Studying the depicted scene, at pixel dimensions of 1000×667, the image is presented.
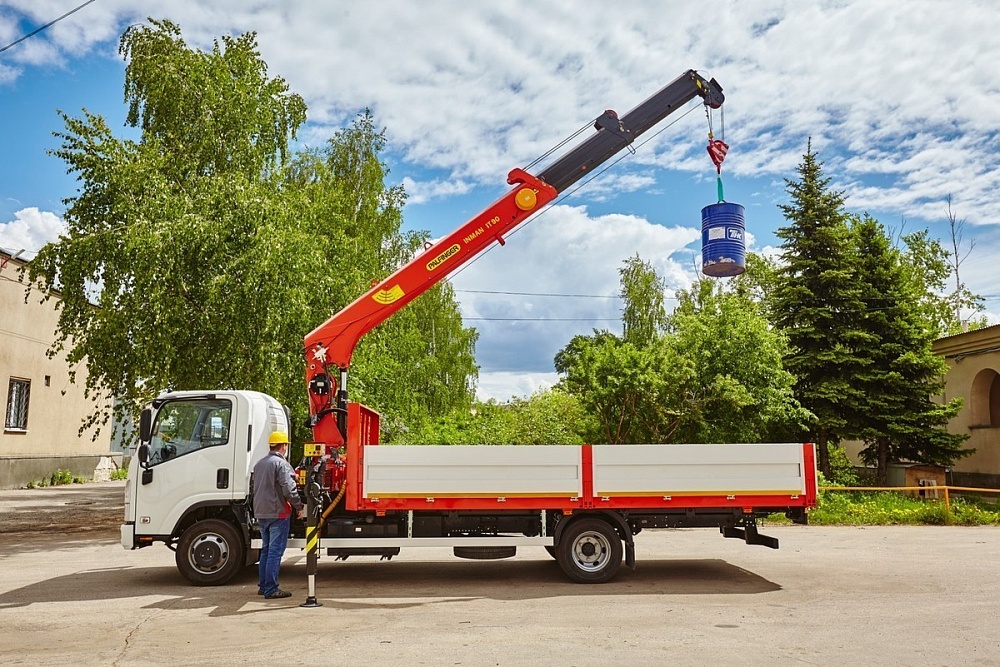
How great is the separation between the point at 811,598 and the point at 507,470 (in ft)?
12.5

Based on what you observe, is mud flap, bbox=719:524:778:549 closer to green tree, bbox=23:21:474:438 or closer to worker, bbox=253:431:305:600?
worker, bbox=253:431:305:600

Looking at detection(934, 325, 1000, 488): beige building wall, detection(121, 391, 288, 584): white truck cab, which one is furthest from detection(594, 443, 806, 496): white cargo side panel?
detection(934, 325, 1000, 488): beige building wall

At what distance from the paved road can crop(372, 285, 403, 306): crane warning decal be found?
381cm

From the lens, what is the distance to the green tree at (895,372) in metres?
22.9

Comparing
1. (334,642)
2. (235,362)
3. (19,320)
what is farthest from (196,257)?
(19,320)

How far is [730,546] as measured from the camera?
44.4ft

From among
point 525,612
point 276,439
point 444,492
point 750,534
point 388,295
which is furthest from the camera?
point 388,295

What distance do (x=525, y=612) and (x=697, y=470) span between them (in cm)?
302

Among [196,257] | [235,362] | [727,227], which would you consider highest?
[196,257]

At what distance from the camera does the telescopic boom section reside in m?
11.1

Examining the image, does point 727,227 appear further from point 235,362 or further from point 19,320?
point 19,320

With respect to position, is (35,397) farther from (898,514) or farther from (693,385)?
(898,514)

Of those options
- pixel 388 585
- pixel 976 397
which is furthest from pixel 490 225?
pixel 976 397

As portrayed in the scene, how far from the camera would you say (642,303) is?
40.2 meters
